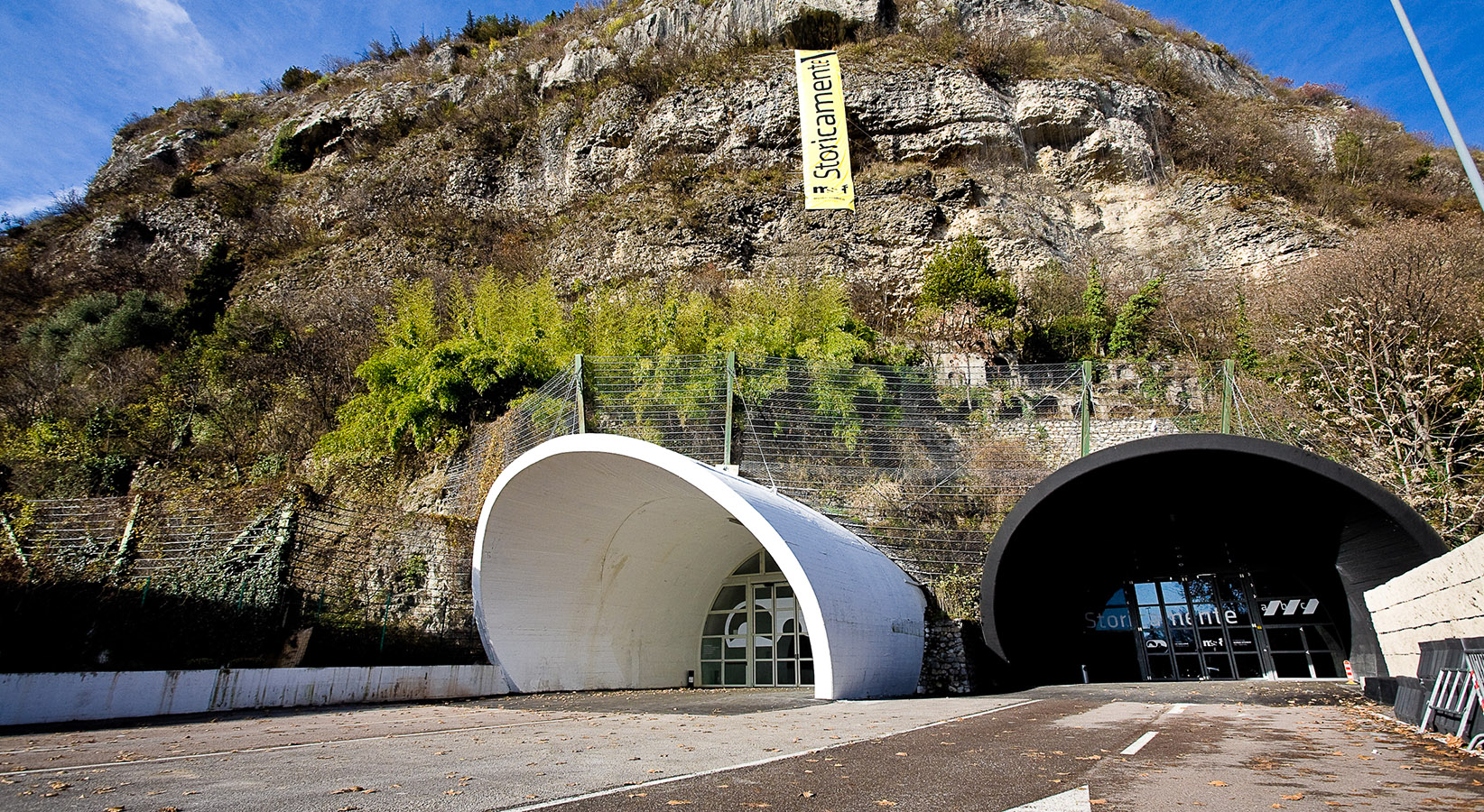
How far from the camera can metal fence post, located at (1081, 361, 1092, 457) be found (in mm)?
14133

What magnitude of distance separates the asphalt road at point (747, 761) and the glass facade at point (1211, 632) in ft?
27.0

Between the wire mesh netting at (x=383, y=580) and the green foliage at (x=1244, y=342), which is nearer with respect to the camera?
the wire mesh netting at (x=383, y=580)

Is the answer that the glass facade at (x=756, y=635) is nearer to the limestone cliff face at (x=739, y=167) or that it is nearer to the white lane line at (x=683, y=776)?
the white lane line at (x=683, y=776)

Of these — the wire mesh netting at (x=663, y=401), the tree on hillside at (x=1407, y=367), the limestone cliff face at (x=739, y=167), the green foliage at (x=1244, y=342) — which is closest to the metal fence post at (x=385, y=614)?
the wire mesh netting at (x=663, y=401)

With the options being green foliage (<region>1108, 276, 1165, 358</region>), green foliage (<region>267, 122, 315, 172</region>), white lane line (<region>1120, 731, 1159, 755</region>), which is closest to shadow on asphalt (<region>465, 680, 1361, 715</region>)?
white lane line (<region>1120, 731, 1159, 755</region>)

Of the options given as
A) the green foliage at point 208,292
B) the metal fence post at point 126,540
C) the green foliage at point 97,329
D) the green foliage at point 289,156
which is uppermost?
the green foliage at point 289,156

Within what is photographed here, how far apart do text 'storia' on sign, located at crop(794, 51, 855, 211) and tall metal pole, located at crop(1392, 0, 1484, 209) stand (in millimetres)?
19780

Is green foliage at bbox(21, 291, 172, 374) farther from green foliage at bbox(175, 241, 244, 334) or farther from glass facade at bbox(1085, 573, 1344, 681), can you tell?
glass facade at bbox(1085, 573, 1344, 681)

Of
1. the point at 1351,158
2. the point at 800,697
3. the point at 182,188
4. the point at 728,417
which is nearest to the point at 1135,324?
the point at 728,417

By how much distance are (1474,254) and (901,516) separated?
14113 mm

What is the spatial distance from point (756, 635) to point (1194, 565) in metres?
9.67

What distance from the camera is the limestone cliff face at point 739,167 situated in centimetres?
2578

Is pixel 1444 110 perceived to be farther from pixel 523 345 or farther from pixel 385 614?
pixel 523 345

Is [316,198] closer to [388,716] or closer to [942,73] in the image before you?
[942,73]
